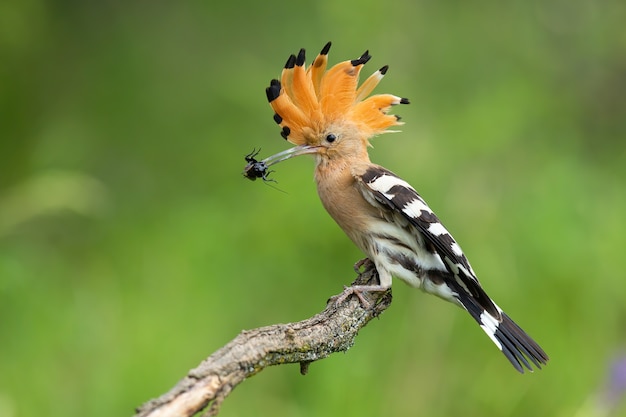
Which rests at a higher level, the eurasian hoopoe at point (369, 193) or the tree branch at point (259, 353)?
the eurasian hoopoe at point (369, 193)

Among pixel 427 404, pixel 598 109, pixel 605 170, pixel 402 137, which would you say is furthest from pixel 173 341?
pixel 598 109

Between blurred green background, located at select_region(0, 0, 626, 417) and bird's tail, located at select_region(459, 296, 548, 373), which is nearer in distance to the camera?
bird's tail, located at select_region(459, 296, 548, 373)

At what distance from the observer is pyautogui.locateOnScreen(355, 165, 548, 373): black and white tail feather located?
9.41ft

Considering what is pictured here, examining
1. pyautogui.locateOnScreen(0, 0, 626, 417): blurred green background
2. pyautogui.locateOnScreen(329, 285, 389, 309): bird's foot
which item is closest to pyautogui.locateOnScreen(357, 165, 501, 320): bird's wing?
pyautogui.locateOnScreen(329, 285, 389, 309): bird's foot

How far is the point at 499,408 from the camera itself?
3.91m

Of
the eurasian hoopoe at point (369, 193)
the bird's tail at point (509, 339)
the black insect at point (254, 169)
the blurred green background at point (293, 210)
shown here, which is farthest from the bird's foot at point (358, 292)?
the blurred green background at point (293, 210)

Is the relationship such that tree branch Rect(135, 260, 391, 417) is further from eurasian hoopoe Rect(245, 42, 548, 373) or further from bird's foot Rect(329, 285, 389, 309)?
eurasian hoopoe Rect(245, 42, 548, 373)

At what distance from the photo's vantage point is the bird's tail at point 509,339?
2.95 m

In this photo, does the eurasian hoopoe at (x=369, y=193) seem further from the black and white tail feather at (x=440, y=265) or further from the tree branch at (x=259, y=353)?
the tree branch at (x=259, y=353)

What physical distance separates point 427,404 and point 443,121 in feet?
5.63

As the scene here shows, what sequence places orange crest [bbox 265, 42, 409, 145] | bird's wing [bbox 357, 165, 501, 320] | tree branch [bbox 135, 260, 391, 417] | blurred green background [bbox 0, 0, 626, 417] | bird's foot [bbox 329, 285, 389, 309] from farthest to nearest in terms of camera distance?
blurred green background [bbox 0, 0, 626, 417] → orange crest [bbox 265, 42, 409, 145] → bird's wing [bbox 357, 165, 501, 320] → bird's foot [bbox 329, 285, 389, 309] → tree branch [bbox 135, 260, 391, 417]

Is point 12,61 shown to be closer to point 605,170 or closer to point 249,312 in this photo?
point 249,312

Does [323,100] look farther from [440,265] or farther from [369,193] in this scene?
[440,265]

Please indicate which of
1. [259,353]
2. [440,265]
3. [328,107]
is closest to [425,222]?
[440,265]
